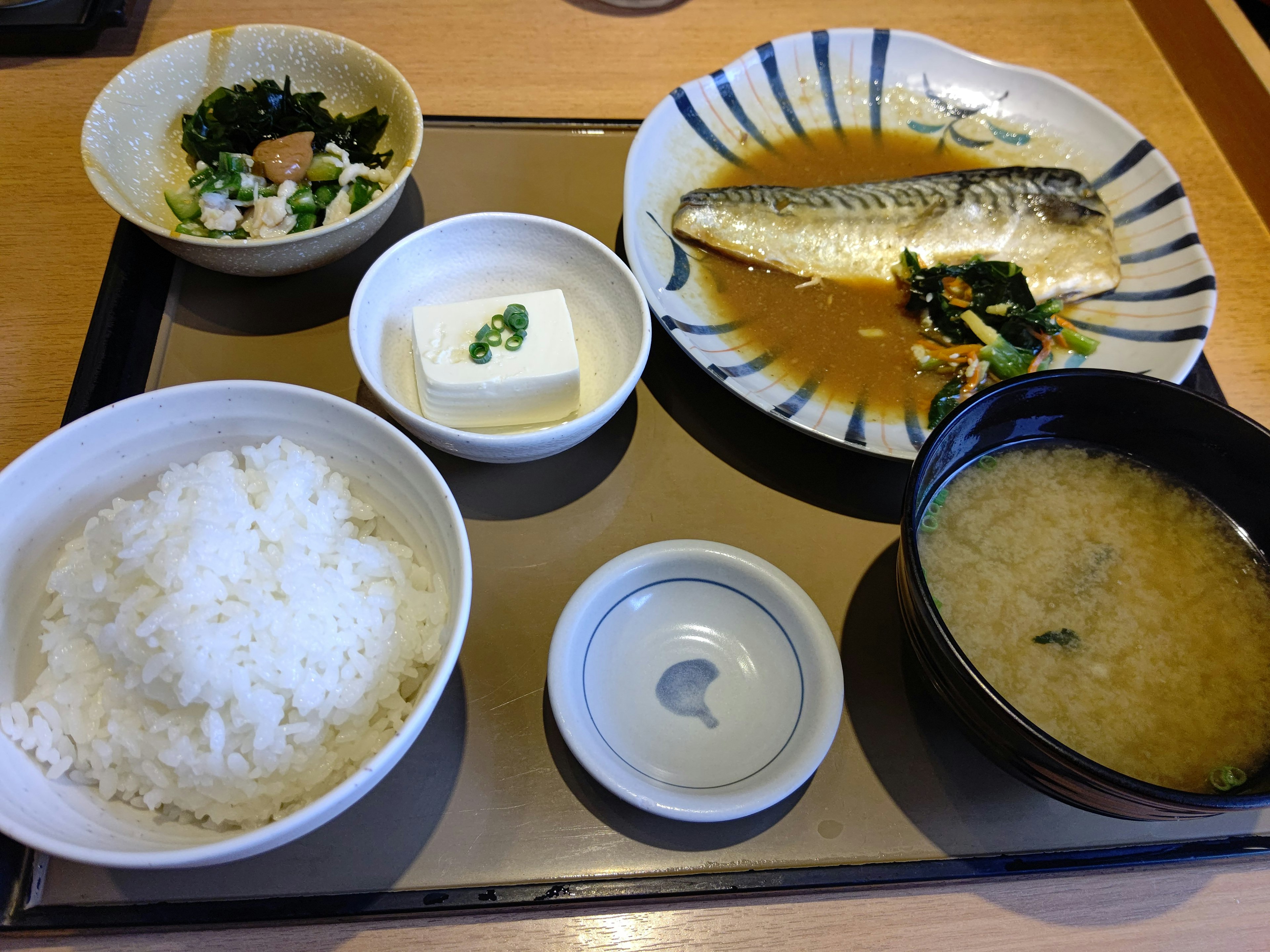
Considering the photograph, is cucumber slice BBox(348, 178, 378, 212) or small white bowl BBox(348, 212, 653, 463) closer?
small white bowl BBox(348, 212, 653, 463)

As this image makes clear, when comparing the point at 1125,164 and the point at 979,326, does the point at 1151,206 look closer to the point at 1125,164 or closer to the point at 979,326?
the point at 1125,164

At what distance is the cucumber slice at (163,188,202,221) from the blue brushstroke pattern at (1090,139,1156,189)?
2.32 m

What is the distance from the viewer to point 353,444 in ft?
4.16

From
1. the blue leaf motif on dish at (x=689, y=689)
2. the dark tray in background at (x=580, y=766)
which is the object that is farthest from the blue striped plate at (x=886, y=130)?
the blue leaf motif on dish at (x=689, y=689)

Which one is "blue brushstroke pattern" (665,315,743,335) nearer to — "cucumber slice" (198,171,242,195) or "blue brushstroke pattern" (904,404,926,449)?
"blue brushstroke pattern" (904,404,926,449)

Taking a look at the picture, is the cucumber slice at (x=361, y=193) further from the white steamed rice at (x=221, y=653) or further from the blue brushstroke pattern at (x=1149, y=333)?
the blue brushstroke pattern at (x=1149, y=333)

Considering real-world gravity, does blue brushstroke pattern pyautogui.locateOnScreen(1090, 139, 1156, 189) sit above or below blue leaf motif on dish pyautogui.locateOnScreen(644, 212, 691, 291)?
above

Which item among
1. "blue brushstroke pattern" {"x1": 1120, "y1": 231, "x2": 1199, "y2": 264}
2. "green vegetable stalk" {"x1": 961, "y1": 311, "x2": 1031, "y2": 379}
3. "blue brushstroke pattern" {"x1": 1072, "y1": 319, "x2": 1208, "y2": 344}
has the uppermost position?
"blue brushstroke pattern" {"x1": 1120, "y1": 231, "x2": 1199, "y2": 264}

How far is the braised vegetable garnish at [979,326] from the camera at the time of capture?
175cm

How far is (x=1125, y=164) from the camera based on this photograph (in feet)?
6.80

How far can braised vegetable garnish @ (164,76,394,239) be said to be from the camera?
1683mm

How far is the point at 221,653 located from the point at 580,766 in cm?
58

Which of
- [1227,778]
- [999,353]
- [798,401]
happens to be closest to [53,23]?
[798,401]

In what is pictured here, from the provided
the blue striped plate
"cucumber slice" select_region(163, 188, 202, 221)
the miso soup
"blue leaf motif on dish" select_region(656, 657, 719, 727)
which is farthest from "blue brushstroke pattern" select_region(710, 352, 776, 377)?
"cucumber slice" select_region(163, 188, 202, 221)
